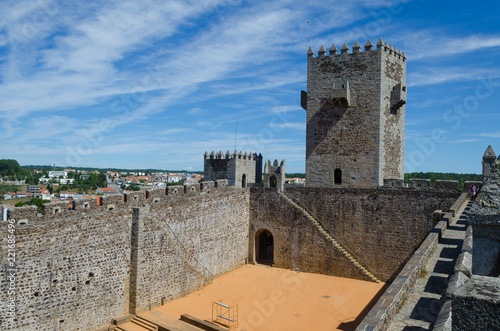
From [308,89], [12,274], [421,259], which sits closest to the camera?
[421,259]

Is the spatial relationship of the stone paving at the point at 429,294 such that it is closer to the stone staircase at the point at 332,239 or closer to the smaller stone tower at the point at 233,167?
the stone staircase at the point at 332,239

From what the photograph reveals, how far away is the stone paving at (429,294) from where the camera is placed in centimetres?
580

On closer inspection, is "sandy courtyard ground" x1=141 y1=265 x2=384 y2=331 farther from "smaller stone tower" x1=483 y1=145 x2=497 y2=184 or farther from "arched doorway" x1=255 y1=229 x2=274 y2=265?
"smaller stone tower" x1=483 y1=145 x2=497 y2=184

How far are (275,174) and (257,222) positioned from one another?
289cm

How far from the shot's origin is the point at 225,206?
60.4ft

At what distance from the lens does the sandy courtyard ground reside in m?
13.4

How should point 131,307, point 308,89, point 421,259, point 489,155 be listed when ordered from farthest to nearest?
point 308,89 < point 489,155 < point 131,307 < point 421,259

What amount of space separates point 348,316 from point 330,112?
10.8 meters

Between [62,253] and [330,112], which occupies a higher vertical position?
[330,112]

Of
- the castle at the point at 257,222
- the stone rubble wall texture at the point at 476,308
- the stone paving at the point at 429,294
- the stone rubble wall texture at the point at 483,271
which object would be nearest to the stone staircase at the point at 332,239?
the castle at the point at 257,222

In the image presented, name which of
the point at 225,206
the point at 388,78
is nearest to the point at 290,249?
the point at 225,206

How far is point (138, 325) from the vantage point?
1280 centimetres

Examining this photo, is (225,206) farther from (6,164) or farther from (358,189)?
(6,164)

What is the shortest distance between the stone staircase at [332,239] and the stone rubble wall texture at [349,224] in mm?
193
